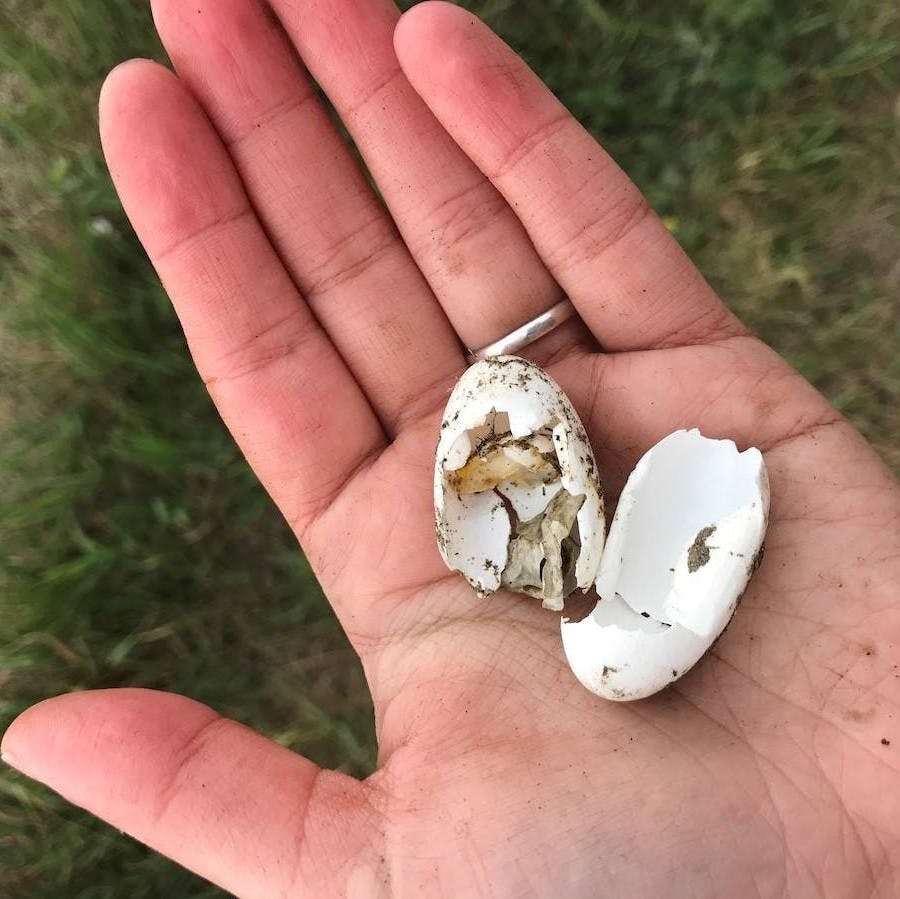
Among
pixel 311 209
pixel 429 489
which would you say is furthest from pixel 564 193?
pixel 429 489

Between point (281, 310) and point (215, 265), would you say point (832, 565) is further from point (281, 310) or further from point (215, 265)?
point (215, 265)

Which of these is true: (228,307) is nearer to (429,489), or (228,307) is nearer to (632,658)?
(429,489)

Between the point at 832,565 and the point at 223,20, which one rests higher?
the point at 223,20

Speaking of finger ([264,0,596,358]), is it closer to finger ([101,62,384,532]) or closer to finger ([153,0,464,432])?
finger ([153,0,464,432])

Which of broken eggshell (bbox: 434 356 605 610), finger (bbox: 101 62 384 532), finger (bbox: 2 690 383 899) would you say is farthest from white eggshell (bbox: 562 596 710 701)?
finger (bbox: 101 62 384 532)

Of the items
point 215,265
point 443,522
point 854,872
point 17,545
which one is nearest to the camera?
point 854,872

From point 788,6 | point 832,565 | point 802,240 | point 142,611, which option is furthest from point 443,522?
point 788,6
